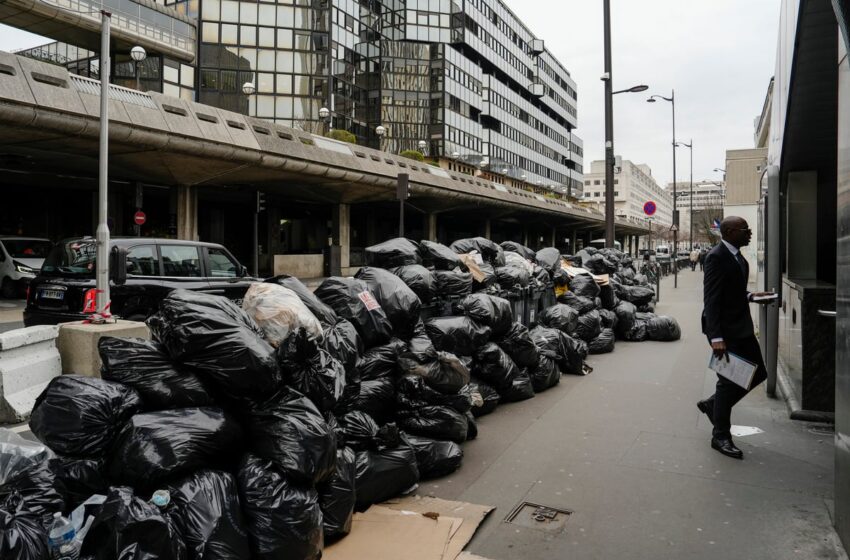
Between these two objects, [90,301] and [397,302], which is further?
[90,301]

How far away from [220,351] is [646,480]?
283 centimetres

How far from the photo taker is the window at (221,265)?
890 centimetres

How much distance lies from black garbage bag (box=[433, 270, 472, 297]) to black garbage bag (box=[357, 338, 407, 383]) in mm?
1723

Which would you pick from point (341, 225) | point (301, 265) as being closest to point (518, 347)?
point (301, 265)

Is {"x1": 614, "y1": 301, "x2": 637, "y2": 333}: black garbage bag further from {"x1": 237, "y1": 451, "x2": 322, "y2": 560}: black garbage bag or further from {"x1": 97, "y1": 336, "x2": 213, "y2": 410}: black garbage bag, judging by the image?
{"x1": 97, "y1": 336, "x2": 213, "y2": 410}: black garbage bag

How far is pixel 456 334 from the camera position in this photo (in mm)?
5367

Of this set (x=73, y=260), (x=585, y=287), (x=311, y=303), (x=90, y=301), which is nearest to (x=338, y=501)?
(x=311, y=303)

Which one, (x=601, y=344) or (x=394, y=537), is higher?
(x=601, y=344)

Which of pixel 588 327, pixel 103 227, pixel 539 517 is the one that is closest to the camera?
pixel 539 517

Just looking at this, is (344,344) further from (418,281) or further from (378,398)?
(418,281)

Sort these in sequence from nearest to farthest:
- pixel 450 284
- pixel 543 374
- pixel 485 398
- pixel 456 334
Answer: pixel 456 334
pixel 485 398
pixel 450 284
pixel 543 374

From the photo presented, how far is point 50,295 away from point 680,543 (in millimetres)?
7786

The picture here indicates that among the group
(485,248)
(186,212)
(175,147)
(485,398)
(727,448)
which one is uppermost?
(175,147)

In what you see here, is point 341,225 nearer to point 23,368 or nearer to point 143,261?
point 143,261
